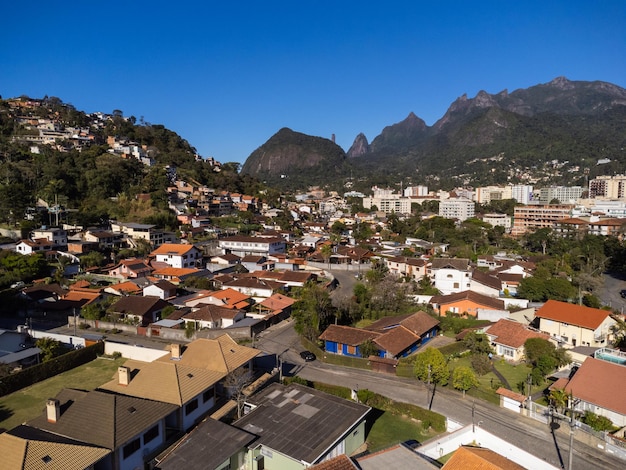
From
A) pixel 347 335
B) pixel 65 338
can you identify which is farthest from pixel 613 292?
pixel 65 338

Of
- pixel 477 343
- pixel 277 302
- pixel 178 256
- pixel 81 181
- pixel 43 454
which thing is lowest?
pixel 477 343

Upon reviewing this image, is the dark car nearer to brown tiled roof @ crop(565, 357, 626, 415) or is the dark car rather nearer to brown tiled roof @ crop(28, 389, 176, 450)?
brown tiled roof @ crop(28, 389, 176, 450)

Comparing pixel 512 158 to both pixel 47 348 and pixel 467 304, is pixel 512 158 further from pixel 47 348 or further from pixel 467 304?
pixel 47 348

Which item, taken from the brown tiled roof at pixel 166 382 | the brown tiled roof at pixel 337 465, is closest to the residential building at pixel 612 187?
the brown tiled roof at pixel 166 382

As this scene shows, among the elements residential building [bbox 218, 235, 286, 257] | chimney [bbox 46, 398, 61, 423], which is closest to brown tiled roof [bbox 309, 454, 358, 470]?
chimney [bbox 46, 398, 61, 423]

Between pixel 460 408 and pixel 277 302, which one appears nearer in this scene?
pixel 460 408

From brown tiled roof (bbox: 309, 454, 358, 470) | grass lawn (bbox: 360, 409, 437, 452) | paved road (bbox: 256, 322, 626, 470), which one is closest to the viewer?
brown tiled roof (bbox: 309, 454, 358, 470)

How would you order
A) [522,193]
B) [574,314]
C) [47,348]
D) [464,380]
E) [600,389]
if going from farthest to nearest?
[522,193]
[574,314]
[47,348]
[464,380]
[600,389]
